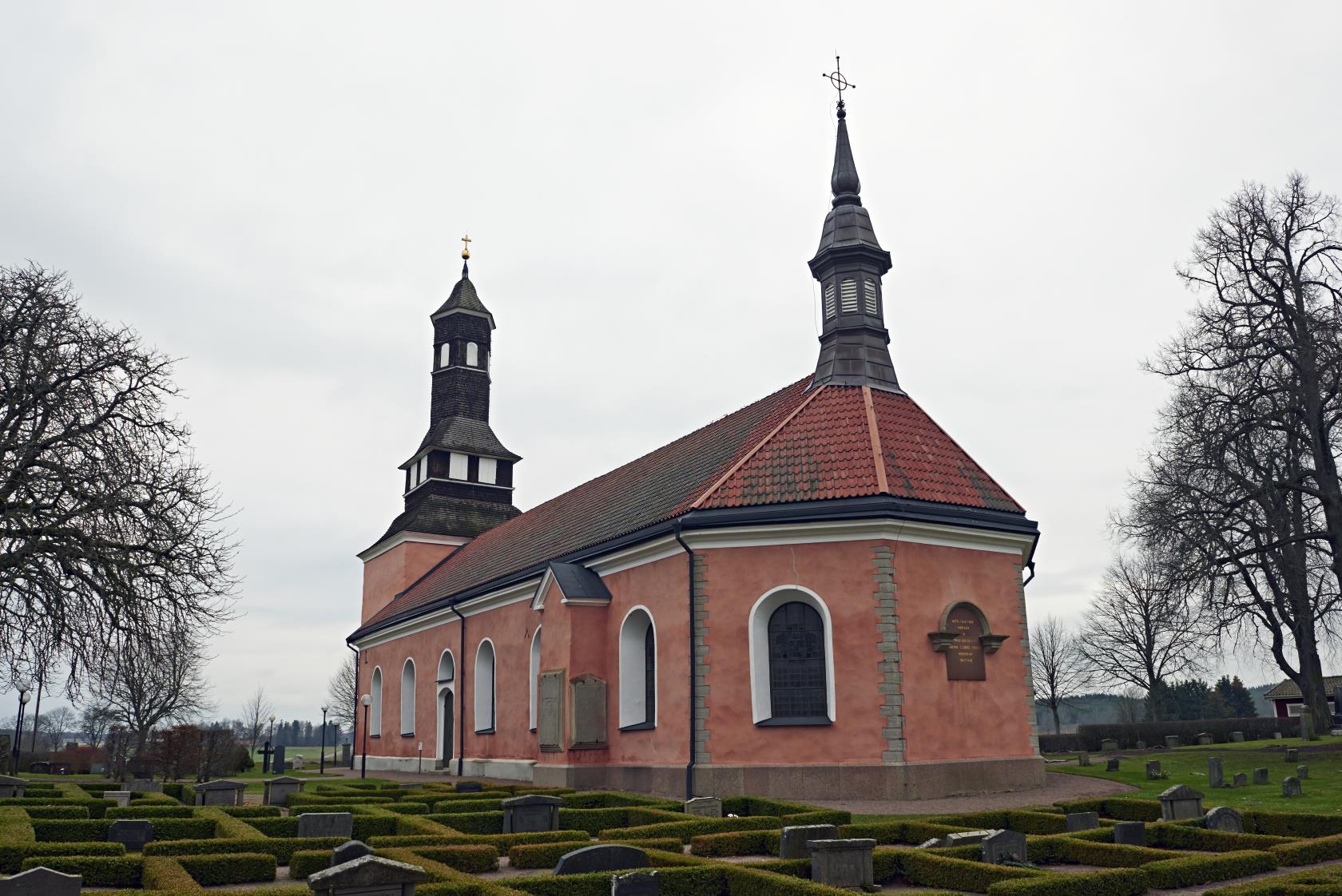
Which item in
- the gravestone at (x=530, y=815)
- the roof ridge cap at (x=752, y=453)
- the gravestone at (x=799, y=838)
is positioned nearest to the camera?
the gravestone at (x=799, y=838)

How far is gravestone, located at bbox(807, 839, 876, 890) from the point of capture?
33.1 ft

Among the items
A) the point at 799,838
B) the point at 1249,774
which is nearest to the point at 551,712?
the point at 799,838

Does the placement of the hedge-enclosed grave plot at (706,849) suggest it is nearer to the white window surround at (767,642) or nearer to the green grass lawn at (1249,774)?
the green grass lawn at (1249,774)

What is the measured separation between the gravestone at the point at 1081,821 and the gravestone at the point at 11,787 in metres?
19.0

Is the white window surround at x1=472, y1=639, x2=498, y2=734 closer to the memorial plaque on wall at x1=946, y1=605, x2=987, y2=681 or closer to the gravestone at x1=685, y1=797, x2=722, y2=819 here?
the memorial plaque on wall at x1=946, y1=605, x2=987, y2=681

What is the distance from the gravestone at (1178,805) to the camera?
13.7 metres

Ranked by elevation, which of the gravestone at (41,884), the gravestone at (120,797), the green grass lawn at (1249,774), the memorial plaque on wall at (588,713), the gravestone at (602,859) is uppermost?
the memorial plaque on wall at (588,713)

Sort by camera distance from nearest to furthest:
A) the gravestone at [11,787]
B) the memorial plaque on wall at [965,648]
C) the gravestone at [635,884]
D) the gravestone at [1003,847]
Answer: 1. the gravestone at [635,884]
2. the gravestone at [1003,847]
3. the memorial plaque on wall at [965,648]
4. the gravestone at [11,787]

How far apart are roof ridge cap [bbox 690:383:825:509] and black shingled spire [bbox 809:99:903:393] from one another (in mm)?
907

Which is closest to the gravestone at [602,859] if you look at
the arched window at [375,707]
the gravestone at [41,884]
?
the gravestone at [41,884]

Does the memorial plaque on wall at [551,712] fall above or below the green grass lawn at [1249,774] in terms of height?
above

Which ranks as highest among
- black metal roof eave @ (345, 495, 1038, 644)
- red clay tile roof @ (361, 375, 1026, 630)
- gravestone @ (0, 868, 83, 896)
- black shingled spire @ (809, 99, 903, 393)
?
black shingled spire @ (809, 99, 903, 393)

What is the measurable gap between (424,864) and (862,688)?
10.6m

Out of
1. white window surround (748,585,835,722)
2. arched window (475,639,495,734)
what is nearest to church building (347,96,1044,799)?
white window surround (748,585,835,722)
